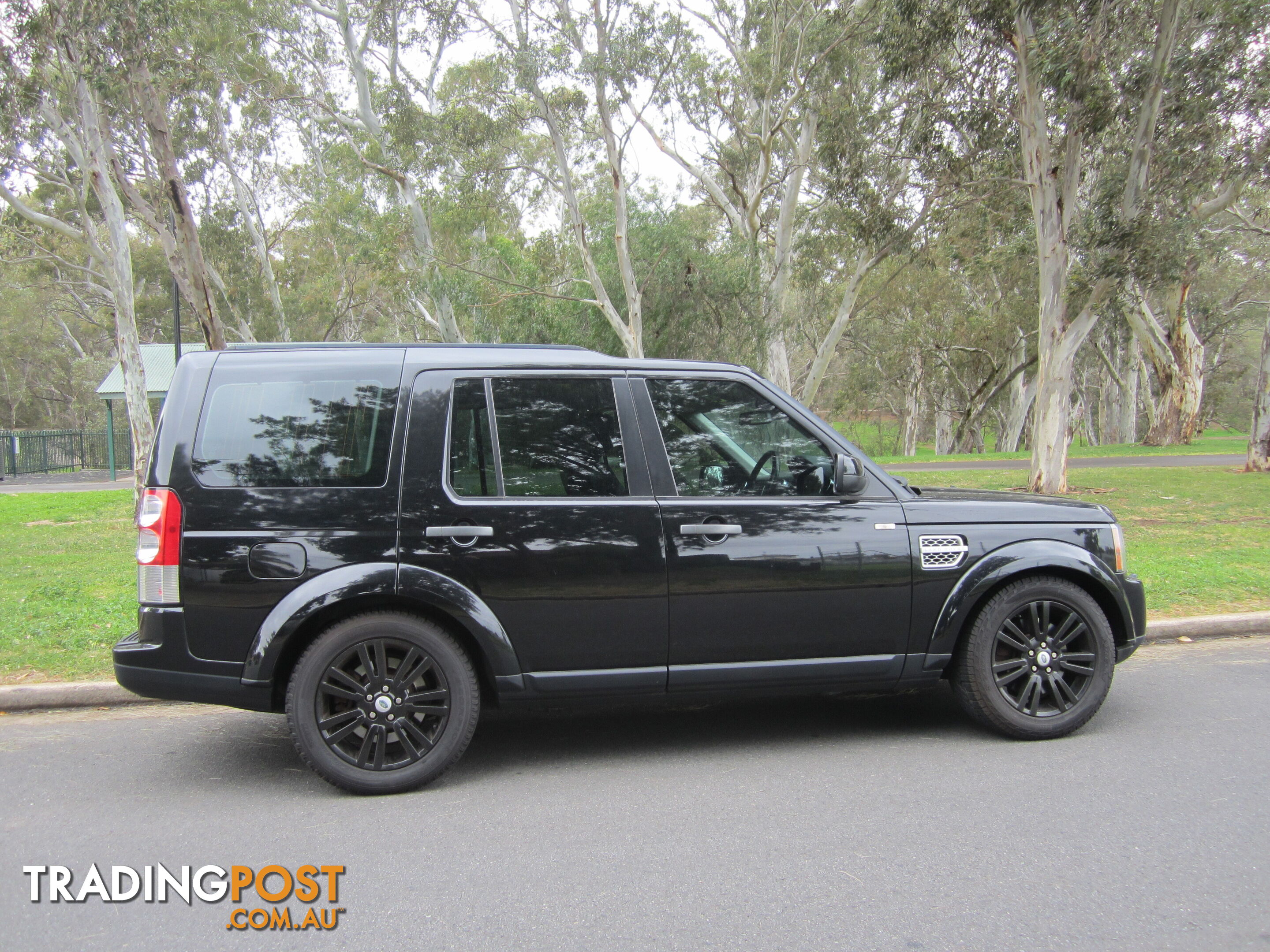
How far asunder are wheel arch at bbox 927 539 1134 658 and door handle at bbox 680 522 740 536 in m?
1.10

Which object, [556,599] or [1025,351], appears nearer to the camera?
[556,599]

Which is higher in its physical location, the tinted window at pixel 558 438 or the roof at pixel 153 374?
the roof at pixel 153 374

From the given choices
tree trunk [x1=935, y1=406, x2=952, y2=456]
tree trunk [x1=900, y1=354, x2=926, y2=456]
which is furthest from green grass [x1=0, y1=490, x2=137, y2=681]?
tree trunk [x1=935, y1=406, x2=952, y2=456]

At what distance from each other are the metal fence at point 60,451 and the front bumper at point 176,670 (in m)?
34.3

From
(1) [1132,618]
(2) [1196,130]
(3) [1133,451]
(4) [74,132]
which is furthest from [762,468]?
(3) [1133,451]

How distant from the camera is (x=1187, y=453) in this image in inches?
1033

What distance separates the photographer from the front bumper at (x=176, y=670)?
4.00 metres

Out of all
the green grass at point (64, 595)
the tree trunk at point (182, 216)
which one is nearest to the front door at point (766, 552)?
the green grass at point (64, 595)

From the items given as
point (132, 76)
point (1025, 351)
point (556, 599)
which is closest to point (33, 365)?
point (132, 76)

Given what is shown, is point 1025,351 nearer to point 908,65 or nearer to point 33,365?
point 908,65

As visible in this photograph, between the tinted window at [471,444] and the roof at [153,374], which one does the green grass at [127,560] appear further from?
the roof at [153,374]

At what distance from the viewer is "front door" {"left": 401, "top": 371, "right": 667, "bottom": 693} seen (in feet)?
13.6

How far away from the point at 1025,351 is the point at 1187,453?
38.3 ft

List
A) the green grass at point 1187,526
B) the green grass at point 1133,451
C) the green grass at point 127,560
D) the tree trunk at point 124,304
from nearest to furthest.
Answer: the green grass at point 127,560, the green grass at point 1187,526, the tree trunk at point 124,304, the green grass at point 1133,451
